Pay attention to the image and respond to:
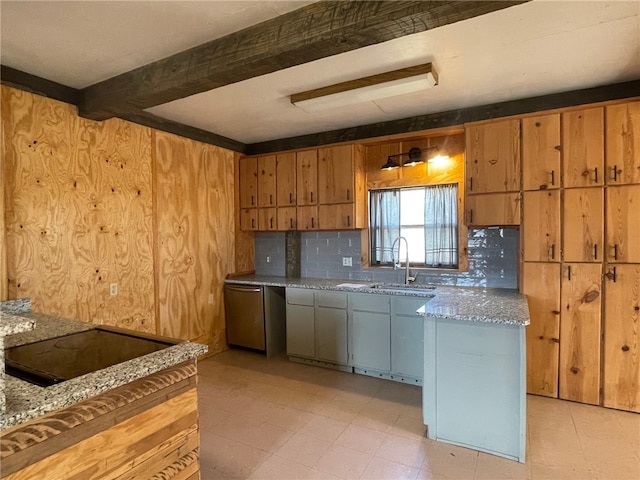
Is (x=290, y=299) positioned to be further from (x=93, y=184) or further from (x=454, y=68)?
(x=454, y=68)

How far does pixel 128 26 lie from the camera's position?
6.48ft

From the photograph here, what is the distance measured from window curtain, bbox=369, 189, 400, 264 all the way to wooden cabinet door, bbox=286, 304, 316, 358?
3.33 feet

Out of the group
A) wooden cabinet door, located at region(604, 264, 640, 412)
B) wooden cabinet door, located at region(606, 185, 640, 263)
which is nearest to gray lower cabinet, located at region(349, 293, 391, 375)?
wooden cabinet door, located at region(604, 264, 640, 412)

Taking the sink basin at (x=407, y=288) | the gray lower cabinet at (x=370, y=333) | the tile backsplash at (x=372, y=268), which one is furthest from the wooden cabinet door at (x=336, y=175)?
the gray lower cabinet at (x=370, y=333)

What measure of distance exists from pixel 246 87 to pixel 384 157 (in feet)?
5.72

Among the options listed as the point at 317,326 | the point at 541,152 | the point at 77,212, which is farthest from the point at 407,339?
the point at 77,212

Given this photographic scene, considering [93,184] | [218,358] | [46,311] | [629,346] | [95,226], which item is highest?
[93,184]

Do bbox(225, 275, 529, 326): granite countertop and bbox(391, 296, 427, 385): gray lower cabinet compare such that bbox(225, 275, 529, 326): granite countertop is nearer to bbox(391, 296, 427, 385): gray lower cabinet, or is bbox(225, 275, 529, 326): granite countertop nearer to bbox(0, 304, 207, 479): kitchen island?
bbox(391, 296, 427, 385): gray lower cabinet

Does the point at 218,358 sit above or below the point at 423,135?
below

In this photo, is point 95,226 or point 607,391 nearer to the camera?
point 607,391

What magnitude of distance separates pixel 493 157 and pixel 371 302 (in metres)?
1.71

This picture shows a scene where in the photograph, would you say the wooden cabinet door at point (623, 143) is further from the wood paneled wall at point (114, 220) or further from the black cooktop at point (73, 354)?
the wood paneled wall at point (114, 220)

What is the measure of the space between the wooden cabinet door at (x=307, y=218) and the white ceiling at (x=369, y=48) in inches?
48.0

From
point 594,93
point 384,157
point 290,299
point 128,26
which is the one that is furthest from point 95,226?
point 594,93
